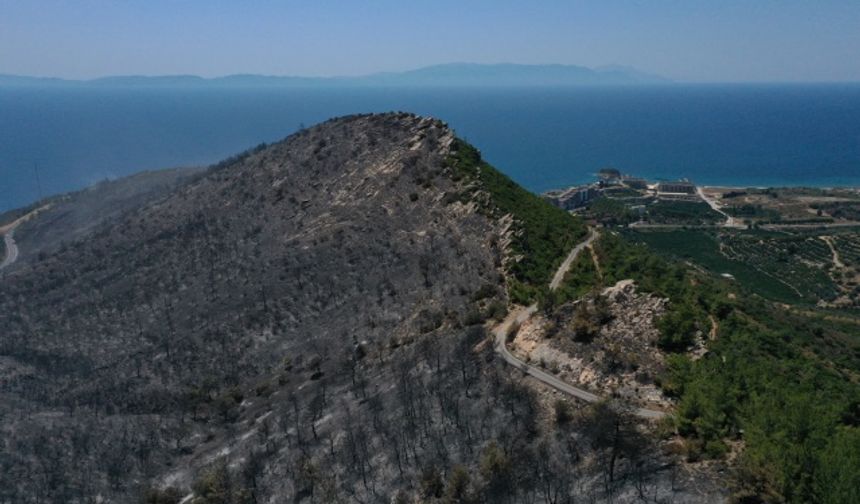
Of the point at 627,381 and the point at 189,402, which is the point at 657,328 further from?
the point at 189,402

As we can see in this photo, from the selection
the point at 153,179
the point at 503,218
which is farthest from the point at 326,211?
the point at 153,179

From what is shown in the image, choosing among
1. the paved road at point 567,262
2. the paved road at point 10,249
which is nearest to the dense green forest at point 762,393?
the paved road at point 567,262

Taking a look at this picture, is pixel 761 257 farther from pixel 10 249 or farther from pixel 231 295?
pixel 10 249

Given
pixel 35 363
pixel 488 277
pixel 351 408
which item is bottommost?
pixel 35 363

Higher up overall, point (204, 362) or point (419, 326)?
point (419, 326)

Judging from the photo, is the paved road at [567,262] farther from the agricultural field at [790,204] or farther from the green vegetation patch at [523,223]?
the agricultural field at [790,204]

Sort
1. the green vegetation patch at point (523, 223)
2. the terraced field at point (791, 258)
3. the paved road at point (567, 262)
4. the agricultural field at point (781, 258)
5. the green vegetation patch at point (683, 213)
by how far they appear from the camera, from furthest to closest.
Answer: the green vegetation patch at point (683, 213)
the terraced field at point (791, 258)
the agricultural field at point (781, 258)
the green vegetation patch at point (523, 223)
the paved road at point (567, 262)
